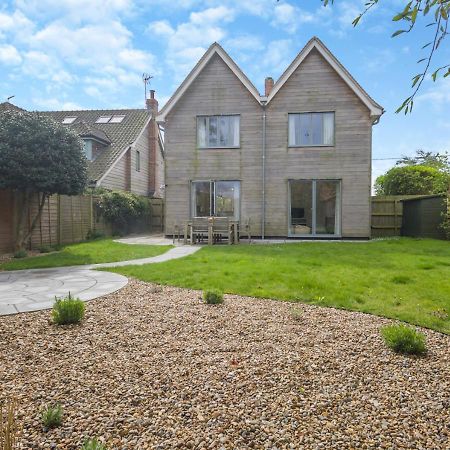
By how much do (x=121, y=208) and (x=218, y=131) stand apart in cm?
617

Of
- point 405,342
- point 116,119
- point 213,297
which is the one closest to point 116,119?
point 116,119

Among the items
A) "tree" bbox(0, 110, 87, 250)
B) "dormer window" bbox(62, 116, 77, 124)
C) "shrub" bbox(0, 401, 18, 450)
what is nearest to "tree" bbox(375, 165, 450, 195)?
"tree" bbox(0, 110, 87, 250)

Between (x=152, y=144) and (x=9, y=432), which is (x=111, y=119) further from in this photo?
(x=9, y=432)

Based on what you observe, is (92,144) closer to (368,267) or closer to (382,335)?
(368,267)

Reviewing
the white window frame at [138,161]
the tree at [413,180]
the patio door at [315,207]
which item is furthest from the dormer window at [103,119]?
the tree at [413,180]

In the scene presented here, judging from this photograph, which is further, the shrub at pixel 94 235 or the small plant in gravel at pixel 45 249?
the shrub at pixel 94 235

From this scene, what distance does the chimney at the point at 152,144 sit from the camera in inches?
985

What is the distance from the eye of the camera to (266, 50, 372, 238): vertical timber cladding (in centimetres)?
1469

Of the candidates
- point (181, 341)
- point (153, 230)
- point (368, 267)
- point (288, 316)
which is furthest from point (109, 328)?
point (153, 230)

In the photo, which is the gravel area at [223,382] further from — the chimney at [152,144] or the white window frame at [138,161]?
the chimney at [152,144]

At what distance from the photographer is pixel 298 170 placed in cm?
1500

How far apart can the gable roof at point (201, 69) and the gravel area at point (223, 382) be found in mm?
12515

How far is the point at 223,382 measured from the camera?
9.22ft

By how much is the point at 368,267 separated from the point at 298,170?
7.75 meters
